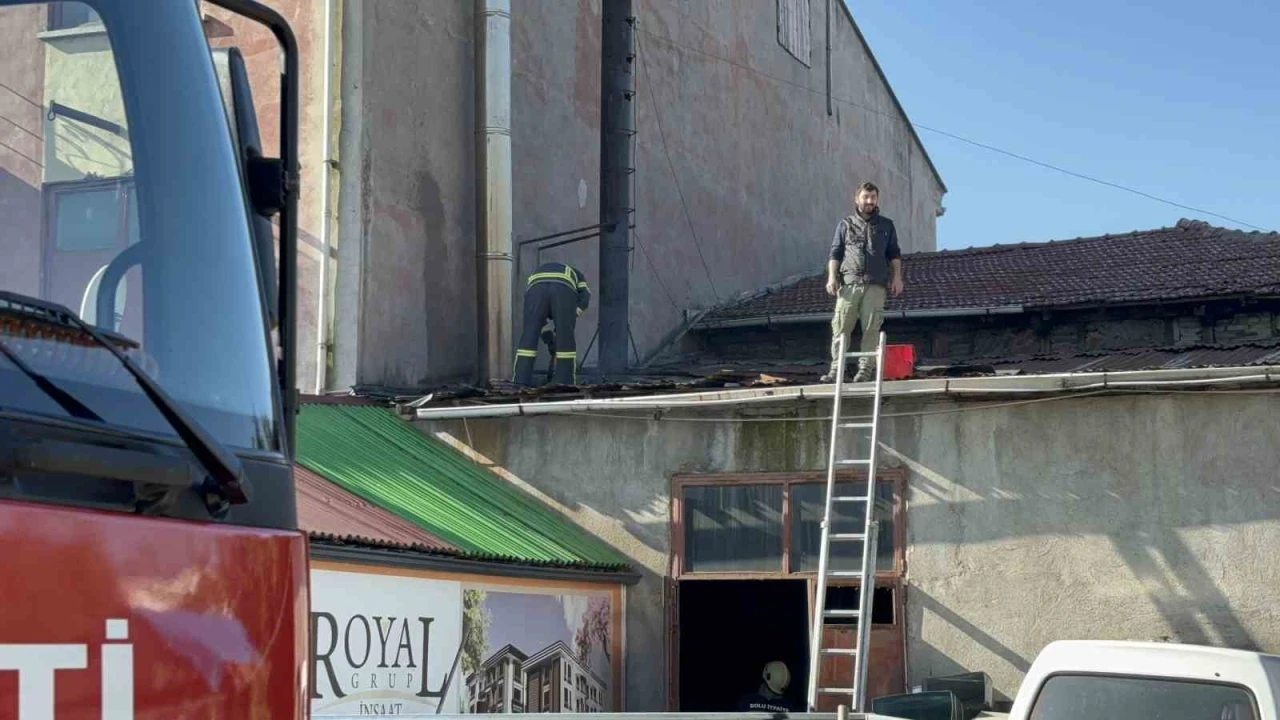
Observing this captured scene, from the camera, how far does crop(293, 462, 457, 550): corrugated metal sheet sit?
10.7 meters

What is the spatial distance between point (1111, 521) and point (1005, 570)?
0.88 metres

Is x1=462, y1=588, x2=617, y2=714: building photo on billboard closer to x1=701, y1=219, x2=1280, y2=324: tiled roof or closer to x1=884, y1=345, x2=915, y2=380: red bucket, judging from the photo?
x1=884, y1=345, x2=915, y2=380: red bucket

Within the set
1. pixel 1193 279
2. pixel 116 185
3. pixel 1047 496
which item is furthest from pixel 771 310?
pixel 116 185

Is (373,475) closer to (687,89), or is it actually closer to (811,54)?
(687,89)

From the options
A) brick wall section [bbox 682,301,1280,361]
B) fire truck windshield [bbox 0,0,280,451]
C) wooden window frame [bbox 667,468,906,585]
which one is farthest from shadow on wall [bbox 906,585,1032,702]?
fire truck windshield [bbox 0,0,280,451]

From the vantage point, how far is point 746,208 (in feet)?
74.3

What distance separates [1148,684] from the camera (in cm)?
630

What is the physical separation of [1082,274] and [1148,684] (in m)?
13.6

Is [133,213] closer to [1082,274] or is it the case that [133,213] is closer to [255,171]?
[255,171]

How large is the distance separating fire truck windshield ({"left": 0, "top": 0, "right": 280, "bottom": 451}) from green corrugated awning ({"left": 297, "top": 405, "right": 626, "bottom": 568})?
27.9ft

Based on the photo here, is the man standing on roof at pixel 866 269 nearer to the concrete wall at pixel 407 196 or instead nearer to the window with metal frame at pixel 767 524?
the window with metal frame at pixel 767 524

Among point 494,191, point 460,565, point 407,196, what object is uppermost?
point 494,191

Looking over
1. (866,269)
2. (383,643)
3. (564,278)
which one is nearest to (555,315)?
(564,278)

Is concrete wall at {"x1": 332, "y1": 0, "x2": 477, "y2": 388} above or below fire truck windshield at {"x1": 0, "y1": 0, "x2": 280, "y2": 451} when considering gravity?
above
